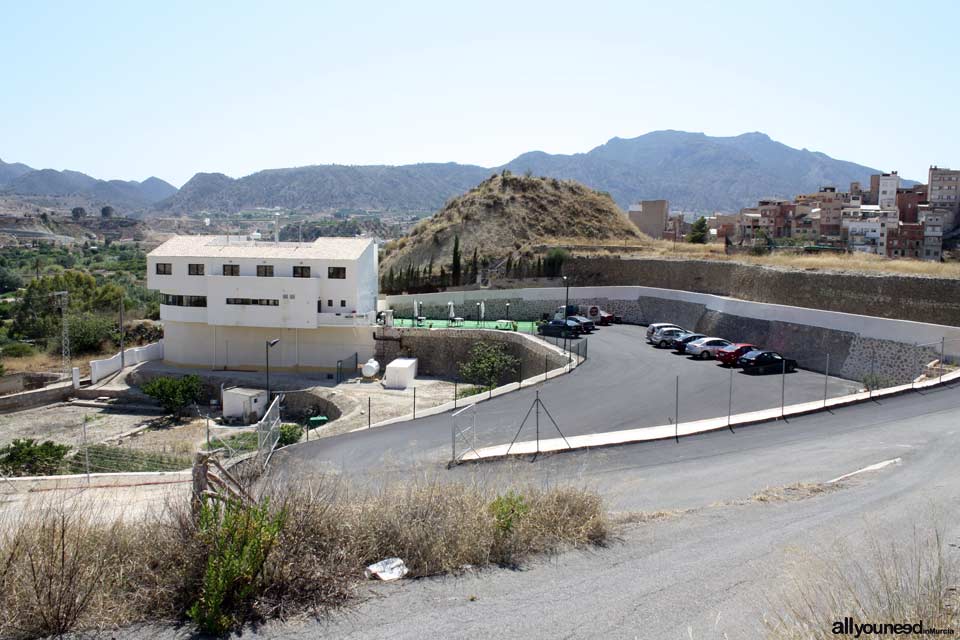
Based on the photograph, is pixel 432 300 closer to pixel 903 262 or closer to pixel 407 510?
pixel 903 262

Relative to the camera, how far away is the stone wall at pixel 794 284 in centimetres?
3070

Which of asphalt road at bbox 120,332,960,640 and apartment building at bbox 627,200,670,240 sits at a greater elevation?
apartment building at bbox 627,200,670,240

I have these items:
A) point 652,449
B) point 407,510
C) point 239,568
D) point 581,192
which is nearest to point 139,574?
point 239,568

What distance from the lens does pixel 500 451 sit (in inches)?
710

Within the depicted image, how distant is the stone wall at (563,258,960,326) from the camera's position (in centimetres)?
3070

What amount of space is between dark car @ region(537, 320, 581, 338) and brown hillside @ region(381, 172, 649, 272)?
75.1 feet

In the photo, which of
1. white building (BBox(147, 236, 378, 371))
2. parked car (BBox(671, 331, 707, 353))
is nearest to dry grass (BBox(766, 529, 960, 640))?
parked car (BBox(671, 331, 707, 353))

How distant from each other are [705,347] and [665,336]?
3139 mm

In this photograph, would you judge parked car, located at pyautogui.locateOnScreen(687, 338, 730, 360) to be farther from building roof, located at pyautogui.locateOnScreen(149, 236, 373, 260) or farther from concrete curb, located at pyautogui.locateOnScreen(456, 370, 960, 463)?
building roof, located at pyautogui.locateOnScreen(149, 236, 373, 260)

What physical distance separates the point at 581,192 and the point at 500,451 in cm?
6362

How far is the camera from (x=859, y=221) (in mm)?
71438

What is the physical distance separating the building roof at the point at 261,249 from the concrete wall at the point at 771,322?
21.1 feet

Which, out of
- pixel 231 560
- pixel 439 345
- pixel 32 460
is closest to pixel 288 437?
pixel 32 460

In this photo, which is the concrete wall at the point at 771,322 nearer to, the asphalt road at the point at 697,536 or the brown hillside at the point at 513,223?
the asphalt road at the point at 697,536
